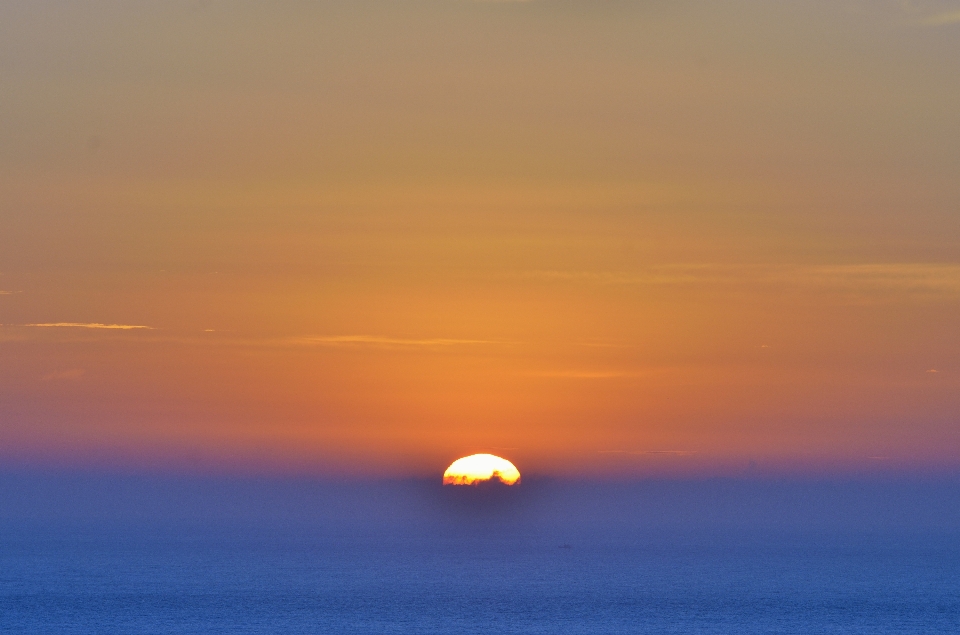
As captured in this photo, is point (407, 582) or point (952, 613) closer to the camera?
point (952, 613)

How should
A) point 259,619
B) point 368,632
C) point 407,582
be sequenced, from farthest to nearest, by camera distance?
point 407,582 → point 259,619 → point 368,632

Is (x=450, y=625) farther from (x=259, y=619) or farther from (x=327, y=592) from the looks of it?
(x=327, y=592)

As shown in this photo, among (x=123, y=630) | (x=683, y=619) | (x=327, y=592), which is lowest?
(x=123, y=630)

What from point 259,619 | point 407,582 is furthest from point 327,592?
point 259,619

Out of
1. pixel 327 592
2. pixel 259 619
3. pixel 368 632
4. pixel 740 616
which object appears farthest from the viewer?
pixel 327 592

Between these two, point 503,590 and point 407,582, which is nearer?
point 503,590

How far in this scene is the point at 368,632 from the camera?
12400 centimetres

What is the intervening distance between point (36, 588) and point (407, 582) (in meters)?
60.3

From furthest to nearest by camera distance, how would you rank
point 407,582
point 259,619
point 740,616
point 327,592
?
1. point 407,582
2. point 327,592
3. point 740,616
4. point 259,619

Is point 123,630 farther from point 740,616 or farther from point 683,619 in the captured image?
point 740,616

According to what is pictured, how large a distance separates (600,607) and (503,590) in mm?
27010

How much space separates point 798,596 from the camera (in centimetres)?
18425

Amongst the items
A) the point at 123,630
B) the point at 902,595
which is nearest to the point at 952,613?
the point at 902,595

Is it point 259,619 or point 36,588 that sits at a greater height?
point 36,588
